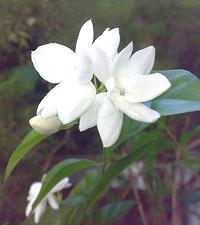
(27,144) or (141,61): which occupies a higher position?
(141,61)

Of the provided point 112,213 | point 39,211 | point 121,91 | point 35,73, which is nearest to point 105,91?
point 121,91

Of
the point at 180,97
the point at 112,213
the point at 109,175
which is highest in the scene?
the point at 180,97

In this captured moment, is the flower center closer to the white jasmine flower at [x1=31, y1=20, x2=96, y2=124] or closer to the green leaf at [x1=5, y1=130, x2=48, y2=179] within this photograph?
the white jasmine flower at [x1=31, y1=20, x2=96, y2=124]

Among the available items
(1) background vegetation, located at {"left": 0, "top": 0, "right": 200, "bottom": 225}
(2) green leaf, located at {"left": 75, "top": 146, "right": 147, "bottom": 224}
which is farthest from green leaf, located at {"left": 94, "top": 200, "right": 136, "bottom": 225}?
(2) green leaf, located at {"left": 75, "top": 146, "right": 147, "bottom": 224}

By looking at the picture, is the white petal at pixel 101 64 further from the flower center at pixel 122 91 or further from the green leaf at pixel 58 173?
the green leaf at pixel 58 173

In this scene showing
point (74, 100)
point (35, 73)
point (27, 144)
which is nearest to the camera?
point (74, 100)

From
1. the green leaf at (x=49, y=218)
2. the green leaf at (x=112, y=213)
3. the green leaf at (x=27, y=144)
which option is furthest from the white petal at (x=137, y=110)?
the green leaf at (x=112, y=213)

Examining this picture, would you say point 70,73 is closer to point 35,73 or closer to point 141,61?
point 141,61

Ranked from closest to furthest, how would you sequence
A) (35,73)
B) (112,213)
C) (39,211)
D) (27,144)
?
(27,144) → (39,211) → (112,213) → (35,73)

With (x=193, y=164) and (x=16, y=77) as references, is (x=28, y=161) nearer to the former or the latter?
(x=16, y=77)
